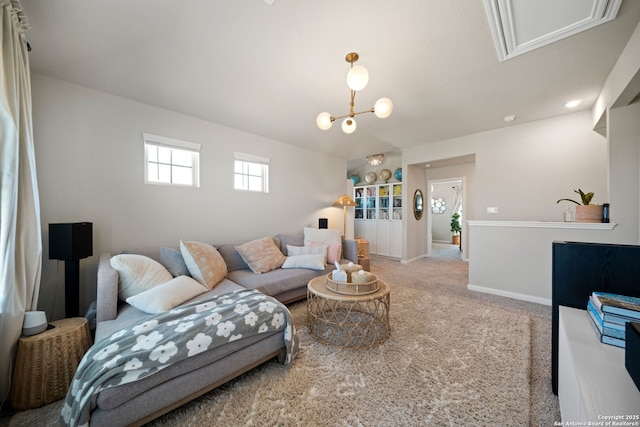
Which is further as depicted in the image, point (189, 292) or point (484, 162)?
point (484, 162)

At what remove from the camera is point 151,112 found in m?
2.73

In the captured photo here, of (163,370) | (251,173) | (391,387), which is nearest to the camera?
(163,370)

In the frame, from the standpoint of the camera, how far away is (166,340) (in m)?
1.29

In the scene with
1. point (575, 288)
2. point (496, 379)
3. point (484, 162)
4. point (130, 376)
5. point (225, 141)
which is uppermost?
point (225, 141)

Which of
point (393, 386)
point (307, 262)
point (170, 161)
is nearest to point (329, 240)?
point (307, 262)

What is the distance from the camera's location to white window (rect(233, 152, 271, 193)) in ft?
11.8

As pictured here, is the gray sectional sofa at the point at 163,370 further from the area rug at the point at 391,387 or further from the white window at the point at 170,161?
the white window at the point at 170,161

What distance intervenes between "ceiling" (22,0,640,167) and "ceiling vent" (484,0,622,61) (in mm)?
17

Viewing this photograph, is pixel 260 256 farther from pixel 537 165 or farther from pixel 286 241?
pixel 537 165

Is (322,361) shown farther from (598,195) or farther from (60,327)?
(598,195)

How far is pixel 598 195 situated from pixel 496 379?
3244mm

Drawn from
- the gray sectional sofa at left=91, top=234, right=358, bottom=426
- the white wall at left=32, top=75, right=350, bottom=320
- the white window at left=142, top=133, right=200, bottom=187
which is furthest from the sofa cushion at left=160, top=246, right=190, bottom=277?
the white window at left=142, top=133, right=200, bottom=187

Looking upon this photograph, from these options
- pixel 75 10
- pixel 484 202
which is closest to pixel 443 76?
pixel 484 202

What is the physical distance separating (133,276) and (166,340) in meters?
0.94
